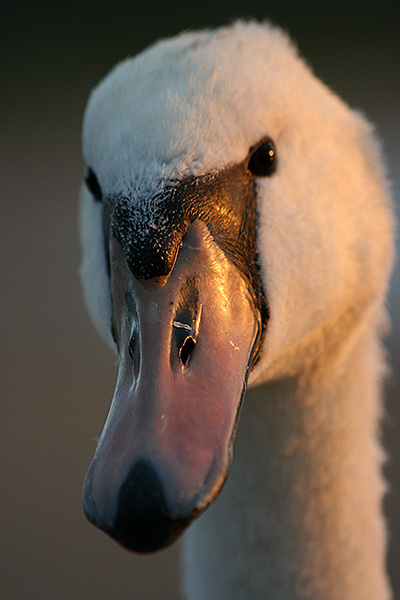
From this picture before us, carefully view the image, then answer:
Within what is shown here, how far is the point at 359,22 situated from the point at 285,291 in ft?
37.9

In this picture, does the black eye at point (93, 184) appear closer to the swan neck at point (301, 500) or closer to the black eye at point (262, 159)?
the black eye at point (262, 159)

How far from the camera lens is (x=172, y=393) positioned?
1.10 meters

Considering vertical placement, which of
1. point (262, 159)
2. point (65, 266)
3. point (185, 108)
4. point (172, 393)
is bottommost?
point (65, 266)

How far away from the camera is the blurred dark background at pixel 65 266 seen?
14.0ft

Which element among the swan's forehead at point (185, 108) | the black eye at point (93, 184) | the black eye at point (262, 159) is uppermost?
the swan's forehead at point (185, 108)

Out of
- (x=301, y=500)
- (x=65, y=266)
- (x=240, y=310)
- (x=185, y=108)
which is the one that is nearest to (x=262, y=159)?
(x=185, y=108)

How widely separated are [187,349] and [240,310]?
0.16 metres

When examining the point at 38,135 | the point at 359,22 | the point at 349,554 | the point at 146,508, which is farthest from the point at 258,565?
the point at 359,22

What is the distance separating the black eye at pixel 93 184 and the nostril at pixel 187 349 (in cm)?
50

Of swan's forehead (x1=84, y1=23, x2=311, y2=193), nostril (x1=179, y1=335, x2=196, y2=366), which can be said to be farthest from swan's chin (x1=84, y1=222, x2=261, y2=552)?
swan's forehead (x1=84, y1=23, x2=311, y2=193)

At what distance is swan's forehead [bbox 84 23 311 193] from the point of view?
4.19ft

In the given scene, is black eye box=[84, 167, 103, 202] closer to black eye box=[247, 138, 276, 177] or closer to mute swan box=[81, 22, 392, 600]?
mute swan box=[81, 22, 392, 600]

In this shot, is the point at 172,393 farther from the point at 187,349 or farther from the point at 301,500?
the point at 301,500

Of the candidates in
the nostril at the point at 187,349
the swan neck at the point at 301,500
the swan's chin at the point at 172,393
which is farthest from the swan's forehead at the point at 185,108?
the swan neck at the point at 301,500
